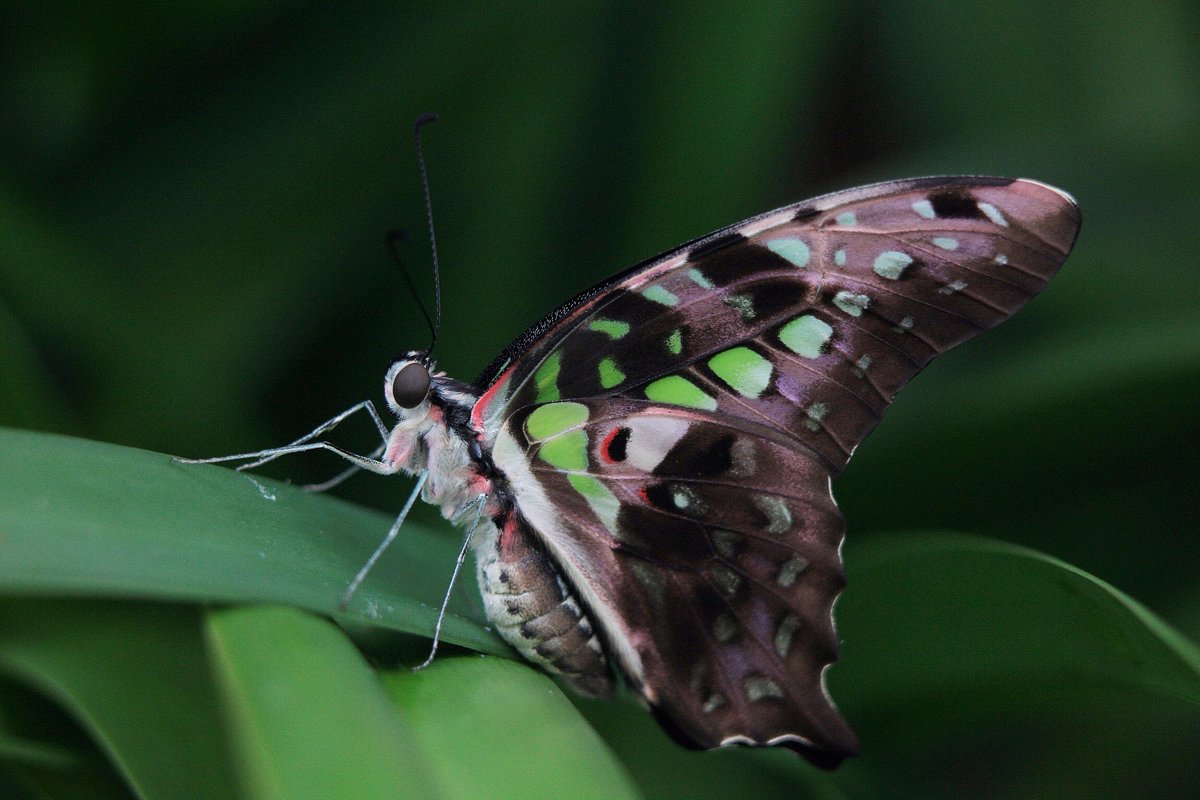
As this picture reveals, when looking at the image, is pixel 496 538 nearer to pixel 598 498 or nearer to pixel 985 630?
pixel 598 498

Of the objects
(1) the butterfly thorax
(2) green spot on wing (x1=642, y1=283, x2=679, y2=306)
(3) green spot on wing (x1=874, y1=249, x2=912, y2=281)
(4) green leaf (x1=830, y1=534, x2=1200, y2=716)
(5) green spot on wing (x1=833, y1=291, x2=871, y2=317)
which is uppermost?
(2) green spot on wing (x1=642, y1=283, x2=679, y2=306)

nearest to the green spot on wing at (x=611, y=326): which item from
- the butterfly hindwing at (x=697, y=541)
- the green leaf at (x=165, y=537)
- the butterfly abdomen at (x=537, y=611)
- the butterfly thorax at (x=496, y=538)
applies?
the butterfly hindwing at (x=697, y=541)

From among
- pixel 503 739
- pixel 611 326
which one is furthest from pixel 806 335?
pixel 503 739

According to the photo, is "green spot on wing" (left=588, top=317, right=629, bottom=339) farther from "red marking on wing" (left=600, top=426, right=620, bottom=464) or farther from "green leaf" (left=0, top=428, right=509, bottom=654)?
"green leaf" (left=0, top=428, right=509, bottom=654)

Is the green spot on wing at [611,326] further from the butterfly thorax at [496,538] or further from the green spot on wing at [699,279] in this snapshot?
the butterfly thorax at [496,538]

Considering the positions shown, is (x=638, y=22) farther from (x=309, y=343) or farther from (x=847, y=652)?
(x=847, y=652)

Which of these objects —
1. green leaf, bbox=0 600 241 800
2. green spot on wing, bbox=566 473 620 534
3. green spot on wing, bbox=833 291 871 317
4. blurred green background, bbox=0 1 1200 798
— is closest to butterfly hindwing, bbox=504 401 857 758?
green spot on wing, bbox=566 473 620 534
